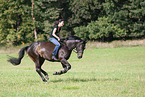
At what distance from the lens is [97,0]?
54.7m

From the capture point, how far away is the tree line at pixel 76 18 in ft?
173

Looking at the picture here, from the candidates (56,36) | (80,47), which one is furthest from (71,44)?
(56,36)

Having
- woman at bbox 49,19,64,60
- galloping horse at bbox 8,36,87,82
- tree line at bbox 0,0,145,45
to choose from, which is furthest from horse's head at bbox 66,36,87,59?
tree line at bbox 0,0,145,45

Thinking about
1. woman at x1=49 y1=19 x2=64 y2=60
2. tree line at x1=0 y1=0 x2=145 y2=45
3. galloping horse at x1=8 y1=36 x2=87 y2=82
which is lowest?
tree line at x1=0 y1=0 x2=145 y2=45

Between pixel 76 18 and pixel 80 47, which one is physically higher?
pixel 80 47

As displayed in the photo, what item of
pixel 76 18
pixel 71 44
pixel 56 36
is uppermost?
pixel 56 36

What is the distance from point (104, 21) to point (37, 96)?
46618 mm

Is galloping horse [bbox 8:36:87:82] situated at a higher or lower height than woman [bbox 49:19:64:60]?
lower

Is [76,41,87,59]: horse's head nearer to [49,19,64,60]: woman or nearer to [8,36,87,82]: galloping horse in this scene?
[8,36,87,82]: galloping horse

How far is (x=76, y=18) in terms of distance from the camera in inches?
2231

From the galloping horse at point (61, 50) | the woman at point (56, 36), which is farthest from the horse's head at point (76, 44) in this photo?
the woman at point (56, 36)

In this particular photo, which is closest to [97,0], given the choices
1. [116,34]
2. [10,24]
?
[116,34]

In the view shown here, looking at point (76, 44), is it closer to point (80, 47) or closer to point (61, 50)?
point (80, 47)

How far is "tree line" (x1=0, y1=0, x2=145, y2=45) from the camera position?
5267 cm
